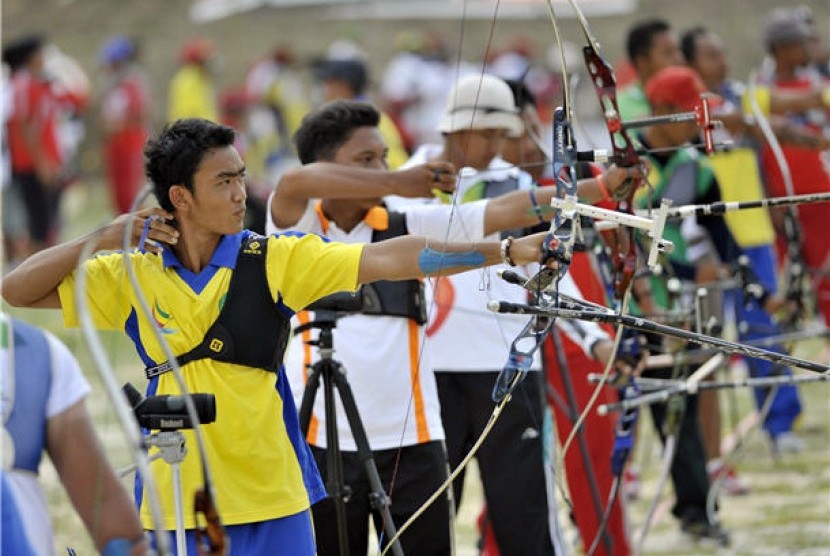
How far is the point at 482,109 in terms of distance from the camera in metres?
5.39

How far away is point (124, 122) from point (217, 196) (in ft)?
43.7

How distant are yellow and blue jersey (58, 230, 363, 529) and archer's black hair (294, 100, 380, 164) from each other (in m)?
1.07

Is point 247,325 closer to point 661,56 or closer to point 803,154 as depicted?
point 661,56

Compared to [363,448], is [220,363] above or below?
above

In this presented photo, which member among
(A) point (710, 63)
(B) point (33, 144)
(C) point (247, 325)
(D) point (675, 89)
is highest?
(B) point (33, 144)

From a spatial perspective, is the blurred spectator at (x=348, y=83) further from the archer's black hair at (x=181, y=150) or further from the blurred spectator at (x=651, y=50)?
the archer's black hair at (x=181, y=150)

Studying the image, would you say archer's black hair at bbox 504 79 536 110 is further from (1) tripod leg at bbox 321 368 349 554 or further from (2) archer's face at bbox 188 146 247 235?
(2) archer's face at bbox 188 146 247 235

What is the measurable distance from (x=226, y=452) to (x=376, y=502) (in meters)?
0.71

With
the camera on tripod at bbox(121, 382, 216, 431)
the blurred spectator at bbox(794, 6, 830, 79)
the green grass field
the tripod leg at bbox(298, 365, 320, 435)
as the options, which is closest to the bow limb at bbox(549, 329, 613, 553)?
the green grass field

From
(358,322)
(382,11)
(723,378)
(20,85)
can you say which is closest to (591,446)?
(358,322)

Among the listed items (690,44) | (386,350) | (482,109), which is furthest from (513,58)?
(386,350)

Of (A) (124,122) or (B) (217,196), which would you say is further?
(A) (124,122)

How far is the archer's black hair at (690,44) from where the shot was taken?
8.22 m

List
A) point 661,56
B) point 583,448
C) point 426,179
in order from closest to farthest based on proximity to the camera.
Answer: point 426,179 < point 583,448 < point 661,56
